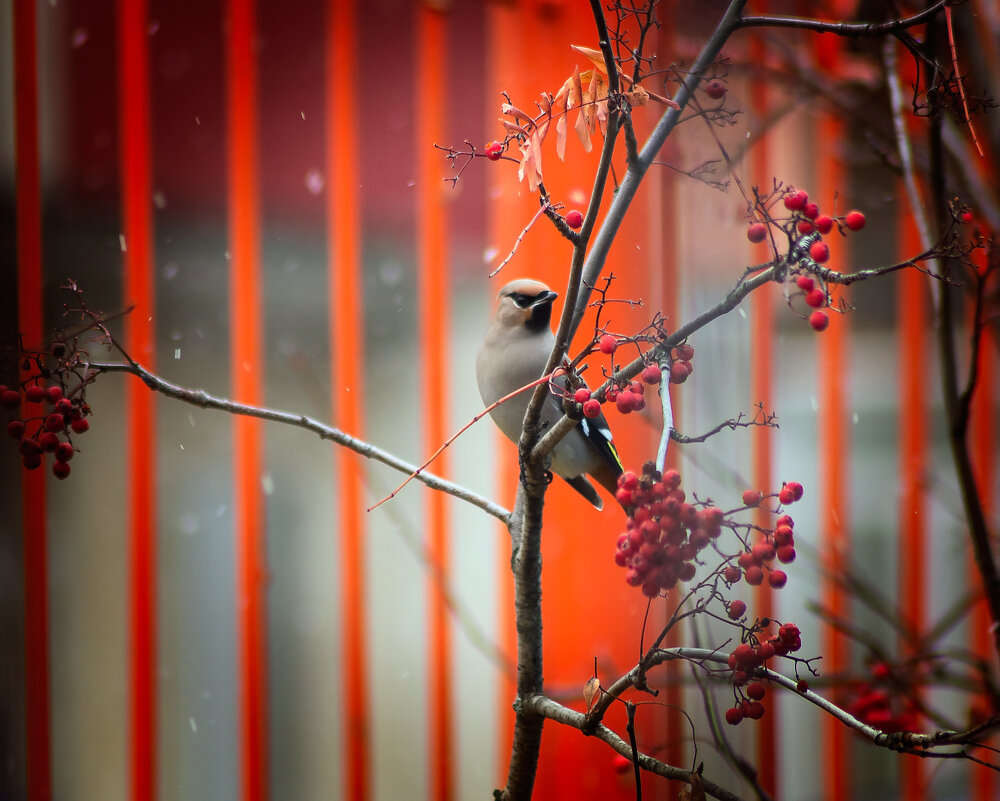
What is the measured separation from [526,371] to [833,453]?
0.56m

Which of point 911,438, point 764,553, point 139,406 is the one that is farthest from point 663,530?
point 911,438

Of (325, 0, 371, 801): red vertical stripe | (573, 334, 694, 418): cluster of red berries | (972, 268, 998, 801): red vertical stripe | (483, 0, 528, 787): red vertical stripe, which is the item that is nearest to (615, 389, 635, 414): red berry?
(573, 334, 694, 418): cluster of red berries

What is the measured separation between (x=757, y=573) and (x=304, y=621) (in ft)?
2.01

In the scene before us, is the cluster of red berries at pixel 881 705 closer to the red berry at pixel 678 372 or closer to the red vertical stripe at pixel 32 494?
the red berry at pixel 678 372

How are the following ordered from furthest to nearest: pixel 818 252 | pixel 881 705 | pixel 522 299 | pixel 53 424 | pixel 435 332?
pixel 435 332, pixel 881 705, pixel 522 299, pixel 53 424, pixel 818 252

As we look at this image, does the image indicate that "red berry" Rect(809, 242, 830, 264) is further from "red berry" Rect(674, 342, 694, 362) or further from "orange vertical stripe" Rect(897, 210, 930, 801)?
"orange vertical stripe" Rect(897, 210, 930, 801)

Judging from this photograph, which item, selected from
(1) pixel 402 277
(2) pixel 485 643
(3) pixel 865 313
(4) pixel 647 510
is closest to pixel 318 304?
(1) pixel 402 277

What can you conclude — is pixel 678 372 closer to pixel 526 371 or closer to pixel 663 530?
pixel 663 530

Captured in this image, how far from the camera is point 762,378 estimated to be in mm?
898

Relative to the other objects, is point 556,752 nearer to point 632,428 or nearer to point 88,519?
point 632,428

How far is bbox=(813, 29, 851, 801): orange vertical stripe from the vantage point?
3.33ft

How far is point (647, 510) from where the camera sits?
47cm

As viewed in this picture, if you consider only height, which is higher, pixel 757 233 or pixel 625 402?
pixel 757 233

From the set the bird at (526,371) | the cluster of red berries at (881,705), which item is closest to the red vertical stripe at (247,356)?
the bird at (526,371)
